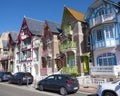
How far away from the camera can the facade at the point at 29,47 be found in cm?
3766

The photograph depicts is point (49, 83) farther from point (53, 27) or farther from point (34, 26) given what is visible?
point (34, 26)

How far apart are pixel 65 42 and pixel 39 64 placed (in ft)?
25.3

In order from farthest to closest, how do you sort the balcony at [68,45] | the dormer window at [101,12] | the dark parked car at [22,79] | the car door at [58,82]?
the balcony at [68,45] → the dormer window at [101,12] → the dark parked car at [22,79] → the car door at [58,82]

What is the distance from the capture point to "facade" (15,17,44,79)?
124 feet

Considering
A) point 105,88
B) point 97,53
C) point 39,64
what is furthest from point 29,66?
point 105,88

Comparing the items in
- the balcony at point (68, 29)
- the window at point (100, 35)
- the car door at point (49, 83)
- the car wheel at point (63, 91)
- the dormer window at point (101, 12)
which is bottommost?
the car wheel at point (63, 91)

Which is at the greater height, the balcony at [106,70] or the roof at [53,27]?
the roof at [53,27]

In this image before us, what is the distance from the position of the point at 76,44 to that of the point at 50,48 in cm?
670

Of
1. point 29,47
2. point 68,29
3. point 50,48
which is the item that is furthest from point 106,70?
point 29,47

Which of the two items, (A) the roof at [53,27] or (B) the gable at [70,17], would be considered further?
(A) the roof at [53,27]

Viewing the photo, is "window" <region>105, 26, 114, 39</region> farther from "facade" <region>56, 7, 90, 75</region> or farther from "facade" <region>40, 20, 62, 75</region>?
"facade" <region>40, 20, 62, 75</region>

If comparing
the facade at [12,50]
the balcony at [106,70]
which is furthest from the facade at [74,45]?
the facade at [12,50]

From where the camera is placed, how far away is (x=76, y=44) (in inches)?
1147

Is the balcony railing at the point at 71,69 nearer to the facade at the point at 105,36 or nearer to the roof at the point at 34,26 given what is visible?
the facade at the point at 105,36
